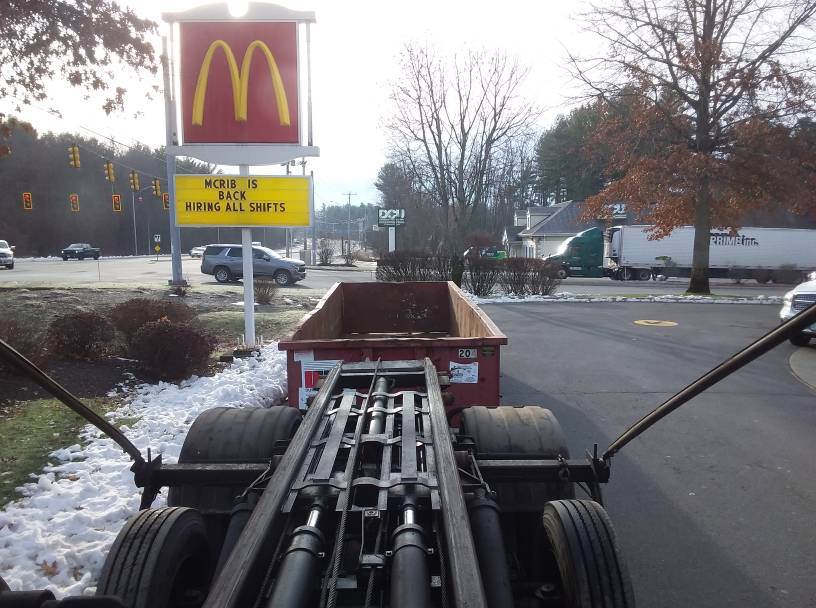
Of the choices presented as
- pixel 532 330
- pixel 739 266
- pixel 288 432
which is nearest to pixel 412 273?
pixel 532 330

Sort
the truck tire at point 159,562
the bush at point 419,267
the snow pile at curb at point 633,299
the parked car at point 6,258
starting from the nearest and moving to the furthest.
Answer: the truck tire at point 159,562, the snow pile at curb at point 633,299, the bush at point 419,267, the parked car at point 6,258

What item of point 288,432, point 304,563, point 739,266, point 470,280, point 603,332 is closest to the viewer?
point 304,563

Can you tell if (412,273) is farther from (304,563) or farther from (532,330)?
(304,563)

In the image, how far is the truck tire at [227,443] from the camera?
322 centimetres

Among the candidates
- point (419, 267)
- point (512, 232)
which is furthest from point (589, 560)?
point (512, 232)

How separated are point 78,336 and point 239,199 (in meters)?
3.09

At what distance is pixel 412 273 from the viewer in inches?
902

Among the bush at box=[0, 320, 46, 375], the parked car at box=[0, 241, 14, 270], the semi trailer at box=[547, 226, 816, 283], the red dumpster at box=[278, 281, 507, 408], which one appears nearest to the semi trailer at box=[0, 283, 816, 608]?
the red dumpster at box=[278, 281, 507, 408]

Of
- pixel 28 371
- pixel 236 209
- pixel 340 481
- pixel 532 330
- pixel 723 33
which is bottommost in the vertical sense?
pixel 532 330

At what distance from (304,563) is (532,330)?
12293 millimetres

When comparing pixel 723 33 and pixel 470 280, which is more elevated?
pixel 723 33

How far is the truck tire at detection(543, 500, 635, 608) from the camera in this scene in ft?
7.22

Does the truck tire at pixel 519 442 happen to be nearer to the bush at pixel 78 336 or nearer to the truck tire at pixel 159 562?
the truck tire at pixel 159 562

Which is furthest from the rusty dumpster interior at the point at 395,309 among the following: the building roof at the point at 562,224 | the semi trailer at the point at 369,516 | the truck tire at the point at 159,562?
the building roof at the point at 562,224
